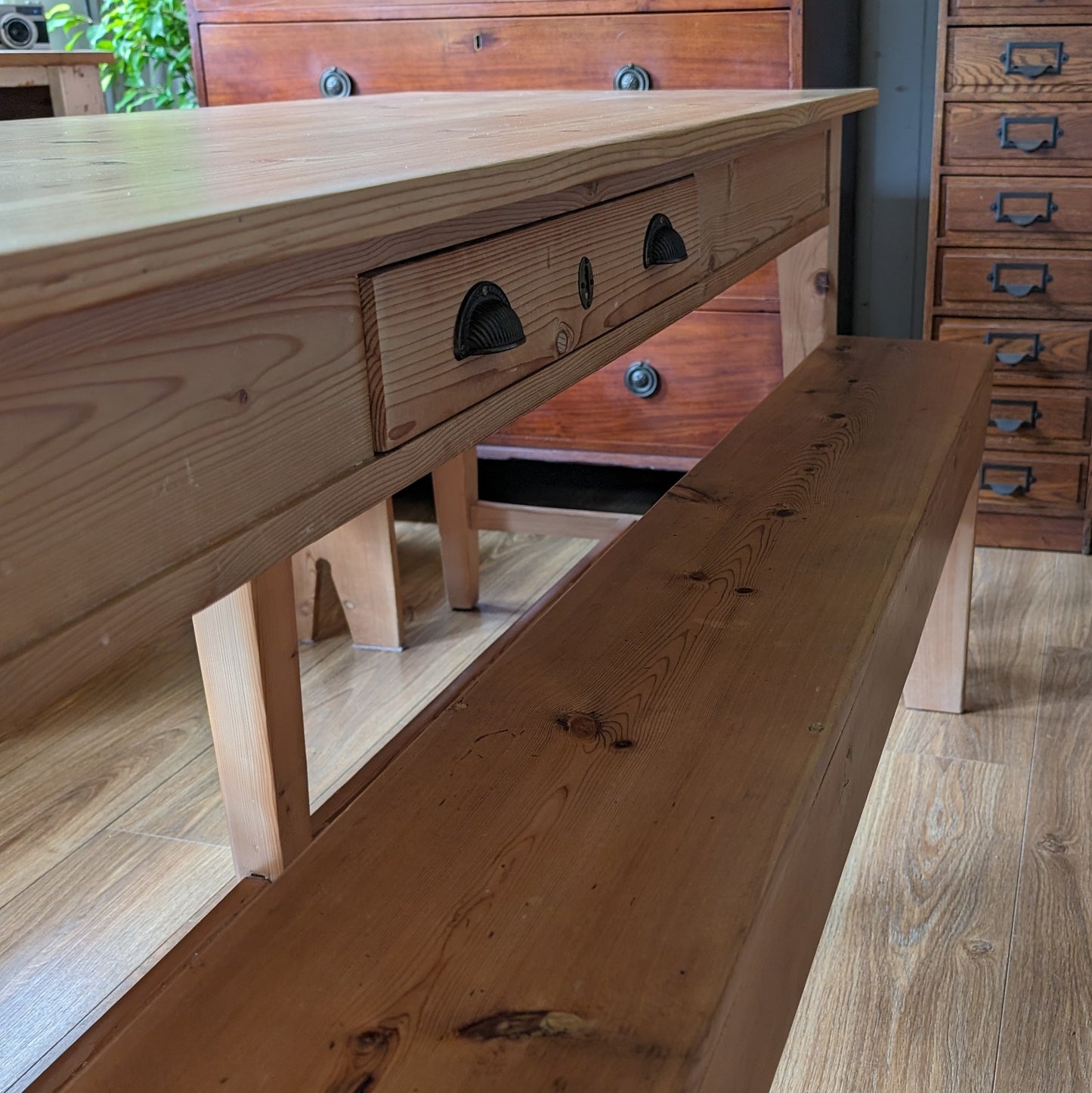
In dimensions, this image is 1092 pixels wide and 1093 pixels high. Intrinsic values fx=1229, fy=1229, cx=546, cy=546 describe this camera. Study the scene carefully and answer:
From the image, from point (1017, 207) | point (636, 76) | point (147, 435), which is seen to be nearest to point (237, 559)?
point (147, 435)

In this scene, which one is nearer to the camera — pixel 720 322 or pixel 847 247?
pixel 720 322

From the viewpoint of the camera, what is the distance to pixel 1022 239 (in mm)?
2205

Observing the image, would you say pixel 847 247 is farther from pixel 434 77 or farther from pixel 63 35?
pixel 63 35

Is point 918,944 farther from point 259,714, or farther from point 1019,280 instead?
point 1019,280

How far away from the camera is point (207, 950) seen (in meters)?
0.60

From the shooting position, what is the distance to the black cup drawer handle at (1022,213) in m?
2.16

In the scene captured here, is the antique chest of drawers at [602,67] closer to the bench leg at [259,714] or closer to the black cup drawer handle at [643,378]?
the black cup drawer handle at [643,378]

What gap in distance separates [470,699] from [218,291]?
1.21ft

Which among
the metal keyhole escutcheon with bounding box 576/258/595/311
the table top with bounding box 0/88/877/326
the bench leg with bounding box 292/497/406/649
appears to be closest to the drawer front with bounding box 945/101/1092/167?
the table top with bounding box 0/88/877/326

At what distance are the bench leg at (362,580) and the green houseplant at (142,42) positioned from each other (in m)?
1.32

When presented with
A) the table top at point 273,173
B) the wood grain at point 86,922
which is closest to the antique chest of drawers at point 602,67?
the table top at point 273,173

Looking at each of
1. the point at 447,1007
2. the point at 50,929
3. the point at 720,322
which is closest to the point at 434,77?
the point at 720,322

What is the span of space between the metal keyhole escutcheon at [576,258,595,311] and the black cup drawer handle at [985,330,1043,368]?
1469 mm

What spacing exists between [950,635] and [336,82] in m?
1.45
